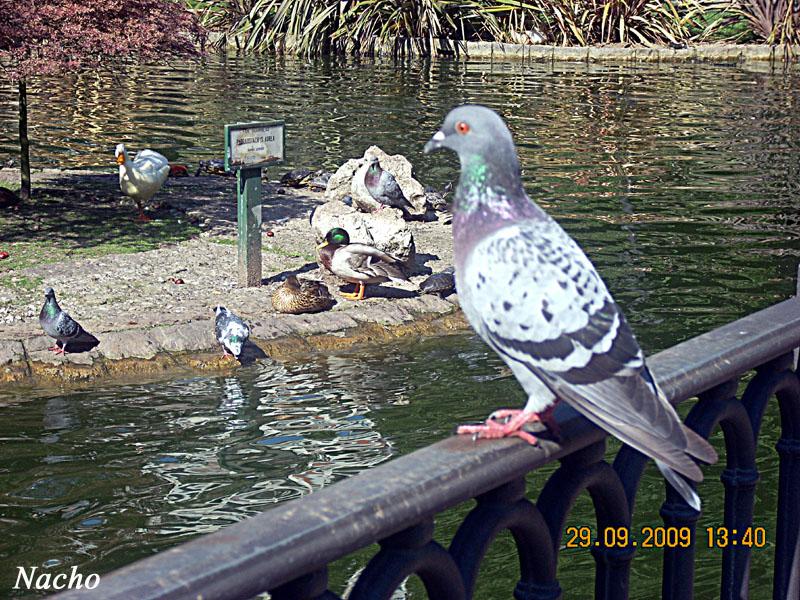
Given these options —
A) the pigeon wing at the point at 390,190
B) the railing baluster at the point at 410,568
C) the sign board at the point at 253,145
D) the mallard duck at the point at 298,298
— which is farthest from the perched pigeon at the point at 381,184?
the railing baluster at the point at 410,568

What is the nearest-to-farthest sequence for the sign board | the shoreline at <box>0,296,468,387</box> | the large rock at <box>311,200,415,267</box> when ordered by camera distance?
the shoreline at <box>0,296,468,387</box> → the sign board → the large rock at <box>311,200,415,267</box>

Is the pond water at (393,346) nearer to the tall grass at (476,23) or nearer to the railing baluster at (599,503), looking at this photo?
the railing baluster at (599,503)

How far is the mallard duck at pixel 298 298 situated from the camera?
8.44 m

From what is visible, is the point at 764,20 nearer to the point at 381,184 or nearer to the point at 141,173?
the point at 381,184

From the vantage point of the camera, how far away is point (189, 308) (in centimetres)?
843

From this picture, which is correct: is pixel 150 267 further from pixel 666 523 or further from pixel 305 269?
pixel 666 523

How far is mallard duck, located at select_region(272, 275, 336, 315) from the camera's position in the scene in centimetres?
844

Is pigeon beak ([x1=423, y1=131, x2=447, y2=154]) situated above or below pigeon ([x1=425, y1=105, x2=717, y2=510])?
above

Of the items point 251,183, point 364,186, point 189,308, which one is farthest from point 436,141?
point 364,186

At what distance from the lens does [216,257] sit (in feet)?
32.0

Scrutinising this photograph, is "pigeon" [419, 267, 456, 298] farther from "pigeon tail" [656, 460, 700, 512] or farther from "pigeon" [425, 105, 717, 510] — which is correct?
"pigeon tail" [656, 460, 700, 512]

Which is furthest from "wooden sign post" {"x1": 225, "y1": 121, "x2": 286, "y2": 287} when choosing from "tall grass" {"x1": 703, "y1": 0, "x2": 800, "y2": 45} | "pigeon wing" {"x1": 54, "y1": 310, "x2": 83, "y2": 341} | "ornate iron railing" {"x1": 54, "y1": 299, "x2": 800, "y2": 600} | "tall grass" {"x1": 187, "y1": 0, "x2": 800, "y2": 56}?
"tall grass" {"x1": 703, "y1": 0, "x2": 800, "y2": 45}

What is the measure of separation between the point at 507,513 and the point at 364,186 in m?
9.15

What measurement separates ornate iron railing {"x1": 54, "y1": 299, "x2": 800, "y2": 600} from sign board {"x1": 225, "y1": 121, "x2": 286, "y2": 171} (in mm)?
6901
